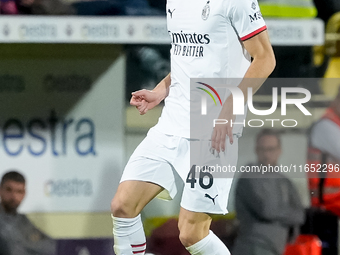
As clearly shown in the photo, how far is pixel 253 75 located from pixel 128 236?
0.89 m

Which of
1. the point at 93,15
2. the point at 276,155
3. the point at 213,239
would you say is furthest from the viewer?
the point at 276,155

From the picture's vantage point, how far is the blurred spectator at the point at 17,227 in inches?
159

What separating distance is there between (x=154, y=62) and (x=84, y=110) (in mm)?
528

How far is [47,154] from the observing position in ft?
13.8

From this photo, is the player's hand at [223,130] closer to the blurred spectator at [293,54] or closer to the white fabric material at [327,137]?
the blurred spectator at [293,54]

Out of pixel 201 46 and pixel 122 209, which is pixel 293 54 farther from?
pixel 122 209

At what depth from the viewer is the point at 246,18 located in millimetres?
2938

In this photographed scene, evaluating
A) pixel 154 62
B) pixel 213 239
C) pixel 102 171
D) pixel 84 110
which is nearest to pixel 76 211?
pixel 102 171

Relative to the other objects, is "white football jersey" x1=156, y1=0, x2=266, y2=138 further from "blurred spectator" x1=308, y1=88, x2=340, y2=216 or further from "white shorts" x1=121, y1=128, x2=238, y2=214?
"blurred spectator" x1=308, y1=88, x2=340, y2=216

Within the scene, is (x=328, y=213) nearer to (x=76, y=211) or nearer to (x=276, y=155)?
(x=276, y=155)

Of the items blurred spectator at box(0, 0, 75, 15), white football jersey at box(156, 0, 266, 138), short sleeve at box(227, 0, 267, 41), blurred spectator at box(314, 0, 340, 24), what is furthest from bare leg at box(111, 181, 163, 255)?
blurred spectator at box(314, 0, 340, 24)

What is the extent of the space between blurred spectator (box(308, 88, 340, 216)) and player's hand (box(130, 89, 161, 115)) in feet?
4.46

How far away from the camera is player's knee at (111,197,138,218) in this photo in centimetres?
295

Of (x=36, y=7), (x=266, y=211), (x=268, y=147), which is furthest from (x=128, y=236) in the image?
(x=36, y=7)
